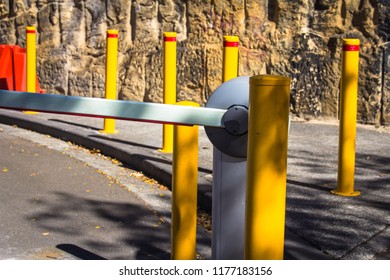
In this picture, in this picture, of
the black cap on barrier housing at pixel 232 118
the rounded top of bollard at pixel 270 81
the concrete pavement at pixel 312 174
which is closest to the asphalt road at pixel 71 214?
the concrete pavement at pixel 312 174

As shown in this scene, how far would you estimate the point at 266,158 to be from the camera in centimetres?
324

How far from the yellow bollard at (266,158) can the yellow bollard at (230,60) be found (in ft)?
13.7

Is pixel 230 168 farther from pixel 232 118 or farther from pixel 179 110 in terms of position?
pixel 179 110

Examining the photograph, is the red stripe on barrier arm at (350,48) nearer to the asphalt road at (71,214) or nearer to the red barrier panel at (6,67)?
the asphalt road at (71,214)

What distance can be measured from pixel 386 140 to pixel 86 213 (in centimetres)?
400

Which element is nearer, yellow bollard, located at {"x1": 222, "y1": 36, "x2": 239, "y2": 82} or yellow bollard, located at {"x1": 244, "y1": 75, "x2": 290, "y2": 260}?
yellow bollard, located at {"x1": 244, "y1": 75, "x2": 290, "y2": 260}

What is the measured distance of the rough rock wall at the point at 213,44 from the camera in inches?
409

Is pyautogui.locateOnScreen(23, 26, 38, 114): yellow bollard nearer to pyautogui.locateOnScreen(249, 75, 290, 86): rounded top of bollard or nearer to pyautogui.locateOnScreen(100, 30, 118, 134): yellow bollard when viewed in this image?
pyautogui.locateOnScreen(100, 30, 118, 134): yellow bollard

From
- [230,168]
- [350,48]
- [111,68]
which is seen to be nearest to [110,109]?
[230,168]

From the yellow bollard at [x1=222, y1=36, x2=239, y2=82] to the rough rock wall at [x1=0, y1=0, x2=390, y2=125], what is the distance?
125 inches

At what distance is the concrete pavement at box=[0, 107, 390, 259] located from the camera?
219 inches

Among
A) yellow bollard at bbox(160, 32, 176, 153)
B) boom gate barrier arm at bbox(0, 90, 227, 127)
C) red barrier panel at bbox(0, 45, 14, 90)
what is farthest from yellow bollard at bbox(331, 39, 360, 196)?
red barrier panel at bbox(0, 45, 14, 90)

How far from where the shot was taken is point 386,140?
9469mm

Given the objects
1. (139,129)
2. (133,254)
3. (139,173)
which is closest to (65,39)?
(139,129)
